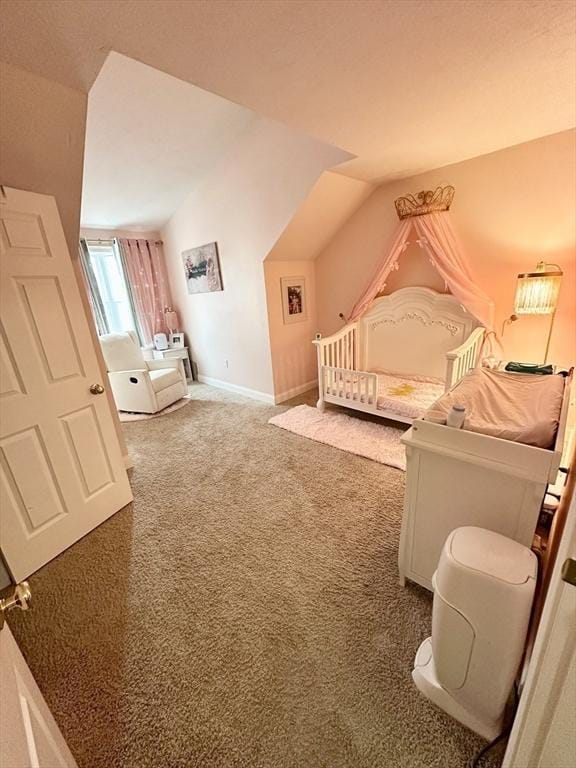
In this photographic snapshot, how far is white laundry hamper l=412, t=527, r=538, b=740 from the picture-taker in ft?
2.99

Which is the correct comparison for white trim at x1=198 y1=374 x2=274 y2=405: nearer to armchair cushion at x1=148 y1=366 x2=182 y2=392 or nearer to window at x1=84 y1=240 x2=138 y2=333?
armchair cushion at x1=148 y1=366 x2=182 y2=392

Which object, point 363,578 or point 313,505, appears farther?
point 313,505

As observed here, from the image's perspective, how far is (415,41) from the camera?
124 centimetres

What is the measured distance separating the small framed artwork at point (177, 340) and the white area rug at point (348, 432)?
2352 millimetres

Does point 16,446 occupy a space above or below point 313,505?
above

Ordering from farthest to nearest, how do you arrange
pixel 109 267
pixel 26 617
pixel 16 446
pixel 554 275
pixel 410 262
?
1. pixel 109 267
2. pixel 410 262
3. pixel 554 275
4. pixel 16 446
5. pixel 26 617

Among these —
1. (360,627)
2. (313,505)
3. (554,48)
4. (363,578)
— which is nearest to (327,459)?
(313,505)

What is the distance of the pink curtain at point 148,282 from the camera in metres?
4.53

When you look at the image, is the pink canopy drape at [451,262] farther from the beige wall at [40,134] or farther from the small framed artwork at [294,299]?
the beige wall at [40,134]

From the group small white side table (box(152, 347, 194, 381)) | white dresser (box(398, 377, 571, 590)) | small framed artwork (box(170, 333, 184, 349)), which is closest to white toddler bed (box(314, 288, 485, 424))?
white dresser (box(398, 377, 571, 590))

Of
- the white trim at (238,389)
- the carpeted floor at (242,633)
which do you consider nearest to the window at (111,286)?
the white trim at (238,389)

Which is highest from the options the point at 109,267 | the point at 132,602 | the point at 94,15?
the point at 94,15

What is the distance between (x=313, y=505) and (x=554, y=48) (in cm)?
259

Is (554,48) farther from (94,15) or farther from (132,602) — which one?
(132,602)
